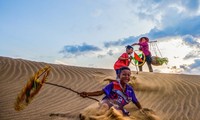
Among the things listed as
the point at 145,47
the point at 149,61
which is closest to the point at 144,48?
the point at 145,47

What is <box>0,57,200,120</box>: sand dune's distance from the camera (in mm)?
8156

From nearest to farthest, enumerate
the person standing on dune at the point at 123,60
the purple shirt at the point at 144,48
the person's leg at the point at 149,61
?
the person standing on dune at the point at 123,60 → the purple shirt at the point at 144,48 → the person's leg at the point at 149,61

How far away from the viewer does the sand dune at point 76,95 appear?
26.8 feet

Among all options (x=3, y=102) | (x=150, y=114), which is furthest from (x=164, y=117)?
(x=3, y=102)

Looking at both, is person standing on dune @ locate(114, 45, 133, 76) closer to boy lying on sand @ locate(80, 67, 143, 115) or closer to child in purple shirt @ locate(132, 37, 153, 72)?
child in purple shirt @ locate(132, 37, 153, 72)

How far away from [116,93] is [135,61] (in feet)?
24.4

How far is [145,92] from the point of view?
1188cm

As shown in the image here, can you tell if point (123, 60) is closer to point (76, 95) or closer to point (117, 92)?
point (76, 95)

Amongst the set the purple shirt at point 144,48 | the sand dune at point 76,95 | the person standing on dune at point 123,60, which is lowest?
the sand dune at point 76,95

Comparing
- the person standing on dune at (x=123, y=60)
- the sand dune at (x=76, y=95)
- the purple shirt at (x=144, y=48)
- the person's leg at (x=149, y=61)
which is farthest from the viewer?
the person's leg at (x=149, y=61)

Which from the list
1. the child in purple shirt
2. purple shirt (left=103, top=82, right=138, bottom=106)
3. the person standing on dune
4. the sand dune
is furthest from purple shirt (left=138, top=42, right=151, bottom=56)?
purple shirt (left=103, top=82, right=138, bottom=106)

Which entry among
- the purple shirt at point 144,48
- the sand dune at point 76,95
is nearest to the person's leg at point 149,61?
the purple shirt at point 144,48

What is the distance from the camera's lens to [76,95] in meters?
10.9

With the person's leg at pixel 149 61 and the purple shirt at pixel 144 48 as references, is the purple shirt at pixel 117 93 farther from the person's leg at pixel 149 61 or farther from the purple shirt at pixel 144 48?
the person's leg at pixel 149 61
